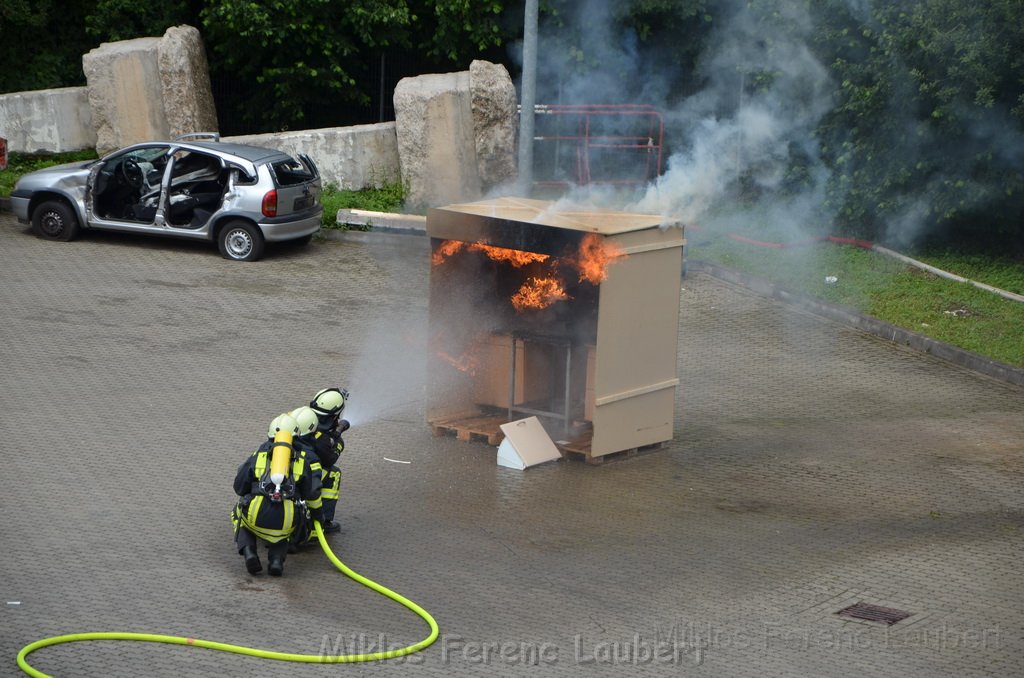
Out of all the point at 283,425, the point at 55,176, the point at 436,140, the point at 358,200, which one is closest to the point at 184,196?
the point at 55,176

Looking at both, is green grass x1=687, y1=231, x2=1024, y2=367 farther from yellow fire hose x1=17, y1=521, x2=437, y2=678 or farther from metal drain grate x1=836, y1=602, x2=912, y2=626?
yellow fire hose x1=17, y1=521, x2=437, y2=678

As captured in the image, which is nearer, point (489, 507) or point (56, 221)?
point (489, 507)

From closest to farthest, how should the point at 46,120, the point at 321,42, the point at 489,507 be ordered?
the point at 489,507
the point at 46,120
the point at 321,42

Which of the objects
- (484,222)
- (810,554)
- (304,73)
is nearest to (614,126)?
(304,73)

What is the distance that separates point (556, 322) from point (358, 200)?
351 inches

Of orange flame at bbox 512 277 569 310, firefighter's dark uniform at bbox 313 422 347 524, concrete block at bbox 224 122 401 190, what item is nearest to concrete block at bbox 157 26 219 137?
concrete block at bbox 224 122 401 190

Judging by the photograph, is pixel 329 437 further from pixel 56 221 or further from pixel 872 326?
pixel 56 221

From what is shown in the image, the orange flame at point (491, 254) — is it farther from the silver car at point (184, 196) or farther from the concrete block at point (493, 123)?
the concrete block at point (493, 123)

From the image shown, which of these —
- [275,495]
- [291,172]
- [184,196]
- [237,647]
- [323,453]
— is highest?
[291,172]

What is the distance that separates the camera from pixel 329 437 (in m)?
8.27

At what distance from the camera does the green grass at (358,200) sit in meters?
18.0

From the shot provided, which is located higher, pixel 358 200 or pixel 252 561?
pixel 358 200

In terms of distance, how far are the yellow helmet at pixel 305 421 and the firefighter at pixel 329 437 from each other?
0.08m

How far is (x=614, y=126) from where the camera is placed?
2025cm
